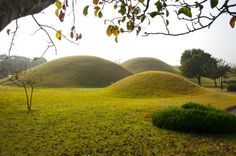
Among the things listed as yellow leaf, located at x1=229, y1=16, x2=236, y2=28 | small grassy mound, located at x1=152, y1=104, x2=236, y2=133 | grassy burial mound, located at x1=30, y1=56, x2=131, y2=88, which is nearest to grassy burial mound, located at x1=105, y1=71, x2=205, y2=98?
small grassy mound, located at x1=152, y1=104, x2=236, y2=133

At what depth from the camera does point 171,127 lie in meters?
18.2

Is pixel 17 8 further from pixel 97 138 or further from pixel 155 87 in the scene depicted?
pixel 155 87

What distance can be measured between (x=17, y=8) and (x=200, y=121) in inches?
635

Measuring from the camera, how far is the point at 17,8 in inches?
103

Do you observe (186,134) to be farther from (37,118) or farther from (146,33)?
(146,33)

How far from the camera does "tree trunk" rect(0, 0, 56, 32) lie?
248cm

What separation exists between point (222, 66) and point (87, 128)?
6248 centimetres

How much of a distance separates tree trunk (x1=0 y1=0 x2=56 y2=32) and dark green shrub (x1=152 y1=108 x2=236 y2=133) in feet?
51.3

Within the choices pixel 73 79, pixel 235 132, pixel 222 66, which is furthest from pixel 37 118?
pixel 222 66

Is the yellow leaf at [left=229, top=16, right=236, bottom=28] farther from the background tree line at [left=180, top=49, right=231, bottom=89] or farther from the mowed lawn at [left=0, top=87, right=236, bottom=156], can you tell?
the background tree line at [left=180, top=49, right=231, bottom=89]

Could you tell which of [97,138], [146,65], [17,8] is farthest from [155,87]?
[146,65]

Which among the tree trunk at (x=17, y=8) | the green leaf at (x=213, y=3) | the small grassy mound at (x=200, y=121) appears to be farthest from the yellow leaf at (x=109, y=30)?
the small grassy mound at (x=200, y=121)

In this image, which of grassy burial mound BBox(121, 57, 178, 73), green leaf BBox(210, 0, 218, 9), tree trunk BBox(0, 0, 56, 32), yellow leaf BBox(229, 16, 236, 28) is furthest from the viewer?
grassy burial mound BBox(121, 57, 178, 73)

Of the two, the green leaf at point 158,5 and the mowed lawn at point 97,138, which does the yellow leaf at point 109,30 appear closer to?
the green leaf at point 158,5
